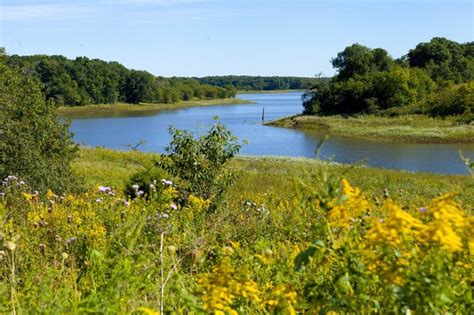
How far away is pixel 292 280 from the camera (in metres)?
3.62

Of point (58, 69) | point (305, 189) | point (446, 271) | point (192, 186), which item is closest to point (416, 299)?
point (446, 271)

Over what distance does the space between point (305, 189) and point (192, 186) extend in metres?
8.37

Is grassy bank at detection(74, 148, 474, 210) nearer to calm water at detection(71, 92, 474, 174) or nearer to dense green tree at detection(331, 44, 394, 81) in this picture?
calm water at detection(71, 92, 474, 174)

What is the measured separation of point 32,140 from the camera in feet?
46.4

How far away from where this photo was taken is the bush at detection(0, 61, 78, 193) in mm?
12336

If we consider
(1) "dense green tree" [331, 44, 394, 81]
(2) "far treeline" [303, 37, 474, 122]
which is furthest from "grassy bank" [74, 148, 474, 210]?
(1) "dense green tree" [331, 44, 394, 81]

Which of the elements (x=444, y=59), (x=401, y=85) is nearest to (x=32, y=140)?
(x=401, y=85)

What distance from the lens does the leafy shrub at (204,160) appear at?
1040cm

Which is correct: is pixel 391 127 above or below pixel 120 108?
above

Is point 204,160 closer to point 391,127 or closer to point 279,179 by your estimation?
point 279,179

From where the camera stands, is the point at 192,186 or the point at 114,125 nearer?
the point at 192,186

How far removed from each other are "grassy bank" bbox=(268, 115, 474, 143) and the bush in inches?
1407

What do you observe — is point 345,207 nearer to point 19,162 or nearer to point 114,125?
point 19,162

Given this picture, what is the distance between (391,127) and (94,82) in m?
86.6
